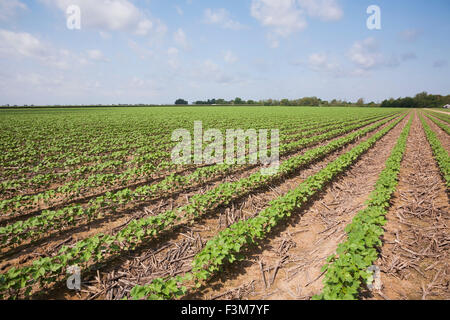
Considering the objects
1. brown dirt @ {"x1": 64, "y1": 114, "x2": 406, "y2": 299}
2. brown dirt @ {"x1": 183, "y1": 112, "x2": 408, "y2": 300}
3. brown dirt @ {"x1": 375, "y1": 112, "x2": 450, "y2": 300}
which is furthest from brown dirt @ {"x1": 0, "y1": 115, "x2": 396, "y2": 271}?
brown dirt @ {"x1": 375, "y1": 112, "x2": 450, "y2": 300}

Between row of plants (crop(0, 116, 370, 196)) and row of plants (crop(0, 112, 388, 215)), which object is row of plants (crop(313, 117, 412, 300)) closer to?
row of plants (crop(0, 112, 388, 215))

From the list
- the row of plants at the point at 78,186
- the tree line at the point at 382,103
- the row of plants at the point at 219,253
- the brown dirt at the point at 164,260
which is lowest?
the brown dirt at the point at 164,260

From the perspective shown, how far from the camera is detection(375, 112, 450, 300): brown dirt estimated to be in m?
3.73

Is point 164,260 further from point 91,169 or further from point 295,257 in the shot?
point 91,169

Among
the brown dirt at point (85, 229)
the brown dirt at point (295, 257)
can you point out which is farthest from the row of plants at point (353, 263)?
the brown dirt at point (85, 229)

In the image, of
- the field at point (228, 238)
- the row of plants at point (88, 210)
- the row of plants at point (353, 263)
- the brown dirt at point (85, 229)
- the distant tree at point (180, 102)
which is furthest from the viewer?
the distant tree at point (180, 102)

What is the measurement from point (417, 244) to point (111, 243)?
6.84 metres

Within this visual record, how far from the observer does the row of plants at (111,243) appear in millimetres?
3410

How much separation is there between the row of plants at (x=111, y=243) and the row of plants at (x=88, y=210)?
0.97 m

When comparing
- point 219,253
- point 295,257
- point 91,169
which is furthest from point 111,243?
point 91,169

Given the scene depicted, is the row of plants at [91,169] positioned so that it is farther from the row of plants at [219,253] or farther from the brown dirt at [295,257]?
the brown dirt at [295,257]

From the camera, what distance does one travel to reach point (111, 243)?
14.0 ft

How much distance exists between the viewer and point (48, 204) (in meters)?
6.69
